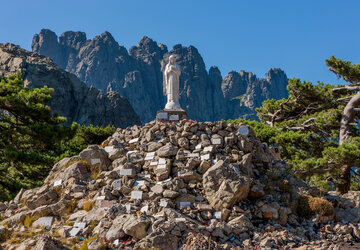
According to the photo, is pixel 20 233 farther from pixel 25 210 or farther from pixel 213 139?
pixel 213 139

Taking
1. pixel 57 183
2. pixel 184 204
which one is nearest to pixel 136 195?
pixel 184 204

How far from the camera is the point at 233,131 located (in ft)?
30.6

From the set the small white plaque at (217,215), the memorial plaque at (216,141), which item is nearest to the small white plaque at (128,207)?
the small white plaque at (217,215)

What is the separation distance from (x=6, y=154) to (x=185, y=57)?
4109 inches

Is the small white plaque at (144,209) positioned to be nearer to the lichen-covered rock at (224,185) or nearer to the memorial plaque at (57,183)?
the lichen-covered rock at (224,185)

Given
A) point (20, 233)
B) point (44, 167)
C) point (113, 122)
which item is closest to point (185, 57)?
point (113, 122)

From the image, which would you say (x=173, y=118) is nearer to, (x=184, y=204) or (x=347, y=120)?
(x=184, y=204)

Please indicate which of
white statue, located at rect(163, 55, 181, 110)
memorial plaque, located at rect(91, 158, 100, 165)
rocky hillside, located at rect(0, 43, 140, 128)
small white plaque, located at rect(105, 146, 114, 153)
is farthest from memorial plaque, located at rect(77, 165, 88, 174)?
→ rocky hillside, located at rect(0, 43, 140, 128)

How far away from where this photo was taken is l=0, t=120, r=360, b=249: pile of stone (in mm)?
6258

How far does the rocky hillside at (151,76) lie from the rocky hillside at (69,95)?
37.9 m

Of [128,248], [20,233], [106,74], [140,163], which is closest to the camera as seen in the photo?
[128,248]

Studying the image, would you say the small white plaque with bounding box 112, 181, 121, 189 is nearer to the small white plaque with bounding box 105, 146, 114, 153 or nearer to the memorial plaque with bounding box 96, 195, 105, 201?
the memorial plaque with bounding box 96, 195, 105, 201

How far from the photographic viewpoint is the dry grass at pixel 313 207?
7.73m

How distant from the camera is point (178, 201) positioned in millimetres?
7336
